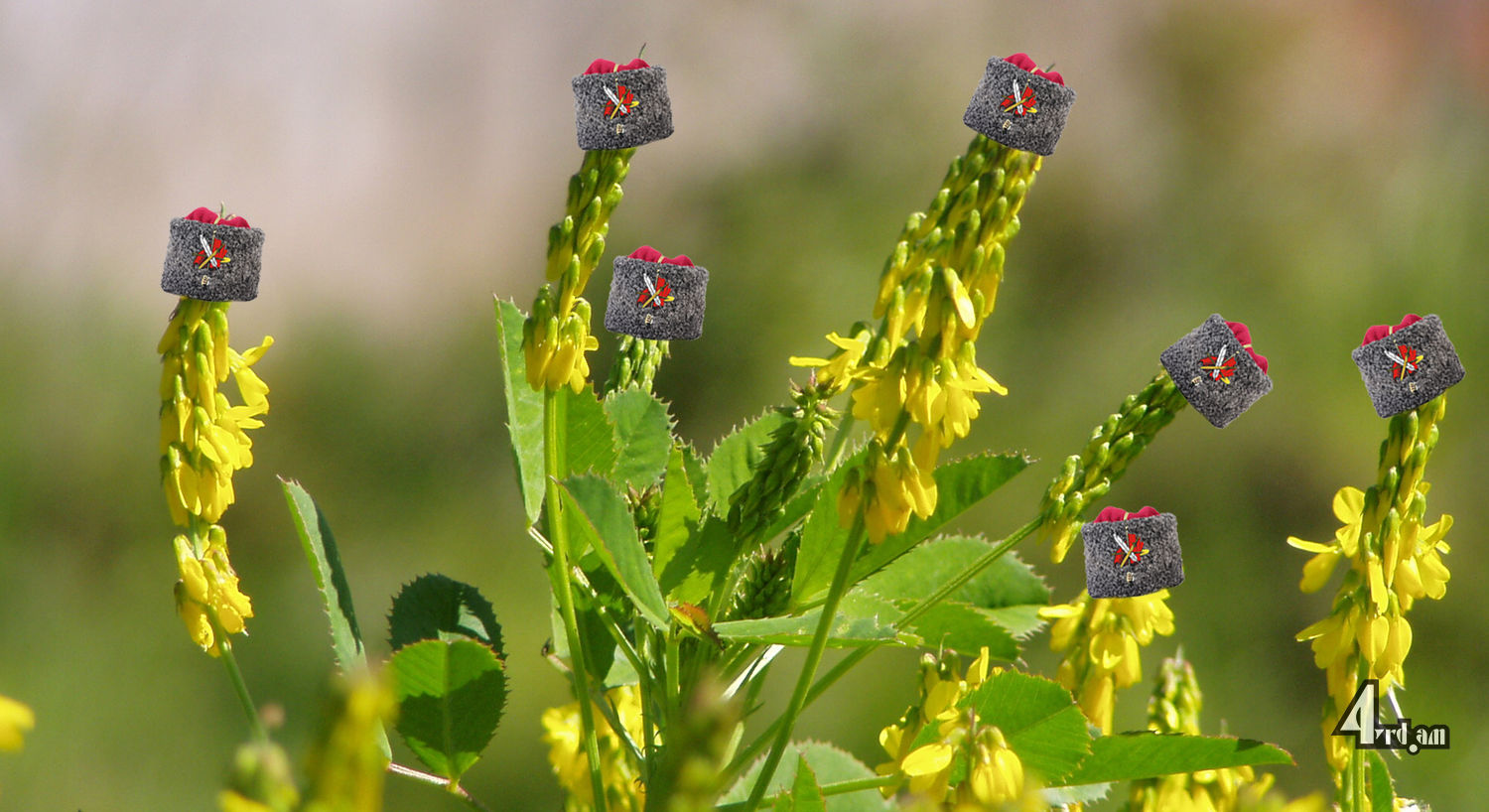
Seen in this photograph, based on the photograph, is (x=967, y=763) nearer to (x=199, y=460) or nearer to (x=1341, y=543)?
(x=1341, y=543)

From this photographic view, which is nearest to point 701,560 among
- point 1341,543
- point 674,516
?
point 674,516

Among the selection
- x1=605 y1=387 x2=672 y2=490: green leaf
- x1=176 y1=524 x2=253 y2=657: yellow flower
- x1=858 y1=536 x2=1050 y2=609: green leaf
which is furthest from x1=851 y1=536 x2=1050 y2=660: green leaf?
x1=176 y1=524 x2=253 y2=657: yellow flower

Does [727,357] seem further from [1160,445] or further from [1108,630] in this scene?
[1108,630]

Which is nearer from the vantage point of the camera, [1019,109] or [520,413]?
[1019,109]

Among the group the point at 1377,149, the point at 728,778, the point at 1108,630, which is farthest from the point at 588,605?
the point at 1377,149

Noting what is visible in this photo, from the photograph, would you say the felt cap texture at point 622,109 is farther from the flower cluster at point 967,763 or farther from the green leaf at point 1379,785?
the green leaf at point 1379,785

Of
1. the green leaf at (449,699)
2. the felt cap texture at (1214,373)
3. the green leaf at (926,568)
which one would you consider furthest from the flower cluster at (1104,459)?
the green leaf at (449,699)

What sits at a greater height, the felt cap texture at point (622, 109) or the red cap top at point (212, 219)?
the felt cap texture at point (622, 109)
